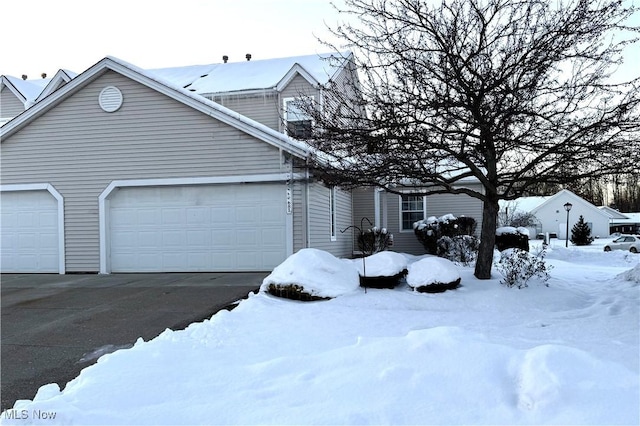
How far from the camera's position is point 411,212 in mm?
16172

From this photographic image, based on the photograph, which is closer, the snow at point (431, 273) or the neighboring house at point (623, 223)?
the snow at point (431, 273)

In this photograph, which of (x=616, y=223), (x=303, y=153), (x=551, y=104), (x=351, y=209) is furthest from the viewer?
(x=616, y=223)

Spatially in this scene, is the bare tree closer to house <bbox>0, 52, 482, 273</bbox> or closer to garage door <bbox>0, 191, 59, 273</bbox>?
house <bbox>0, 52, 482, 273</bbox>

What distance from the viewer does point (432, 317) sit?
5.69m

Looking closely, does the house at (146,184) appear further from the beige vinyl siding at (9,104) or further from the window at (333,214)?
the beige vinyl siding at (9,104)

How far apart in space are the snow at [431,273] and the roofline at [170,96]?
13.5 feet

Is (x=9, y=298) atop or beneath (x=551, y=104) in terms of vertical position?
beneath

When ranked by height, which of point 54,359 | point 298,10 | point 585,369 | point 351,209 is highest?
point 298,10

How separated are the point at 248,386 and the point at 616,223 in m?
57.6

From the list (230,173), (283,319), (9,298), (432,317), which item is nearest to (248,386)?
(283,319)

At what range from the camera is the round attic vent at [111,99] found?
37.1 ft

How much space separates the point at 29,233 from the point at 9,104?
317 inches

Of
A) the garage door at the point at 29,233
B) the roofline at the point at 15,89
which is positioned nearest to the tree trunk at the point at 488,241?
the garage door at the point at 29,233

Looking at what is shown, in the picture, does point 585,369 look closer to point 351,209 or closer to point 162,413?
point 162,413
